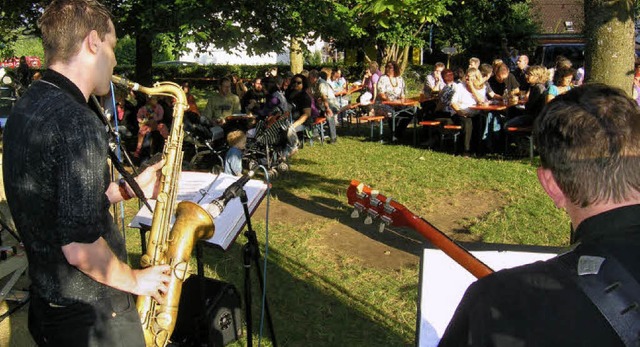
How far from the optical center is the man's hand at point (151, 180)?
286 centimetres

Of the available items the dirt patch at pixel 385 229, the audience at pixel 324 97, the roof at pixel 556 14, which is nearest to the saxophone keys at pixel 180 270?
the dirt patch at pixel 385 229

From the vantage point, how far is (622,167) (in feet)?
4.24

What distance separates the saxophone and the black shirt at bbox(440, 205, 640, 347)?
1655 mm

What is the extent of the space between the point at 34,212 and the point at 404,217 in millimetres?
1819

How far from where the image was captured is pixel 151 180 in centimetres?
289

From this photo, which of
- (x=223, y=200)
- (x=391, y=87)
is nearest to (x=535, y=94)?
(x=391, y=87)

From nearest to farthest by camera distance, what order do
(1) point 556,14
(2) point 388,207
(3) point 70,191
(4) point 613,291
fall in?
(4) point 613,291 → (3) point 70,191 → (2) point 388,207 → (1) point 556,14

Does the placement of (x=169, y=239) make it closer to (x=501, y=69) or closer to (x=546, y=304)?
(x=546, y=304)

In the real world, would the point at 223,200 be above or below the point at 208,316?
above

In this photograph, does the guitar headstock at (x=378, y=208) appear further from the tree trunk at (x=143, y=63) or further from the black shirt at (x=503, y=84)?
the tree trunk at (x=143, y=63)

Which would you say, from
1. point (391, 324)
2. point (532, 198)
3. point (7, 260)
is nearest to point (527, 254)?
point (391, 324)

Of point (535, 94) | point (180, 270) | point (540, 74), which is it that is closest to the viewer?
point (180, 270)

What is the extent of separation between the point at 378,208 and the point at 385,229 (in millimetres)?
3447

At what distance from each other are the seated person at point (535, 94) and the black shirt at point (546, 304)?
857 cm
